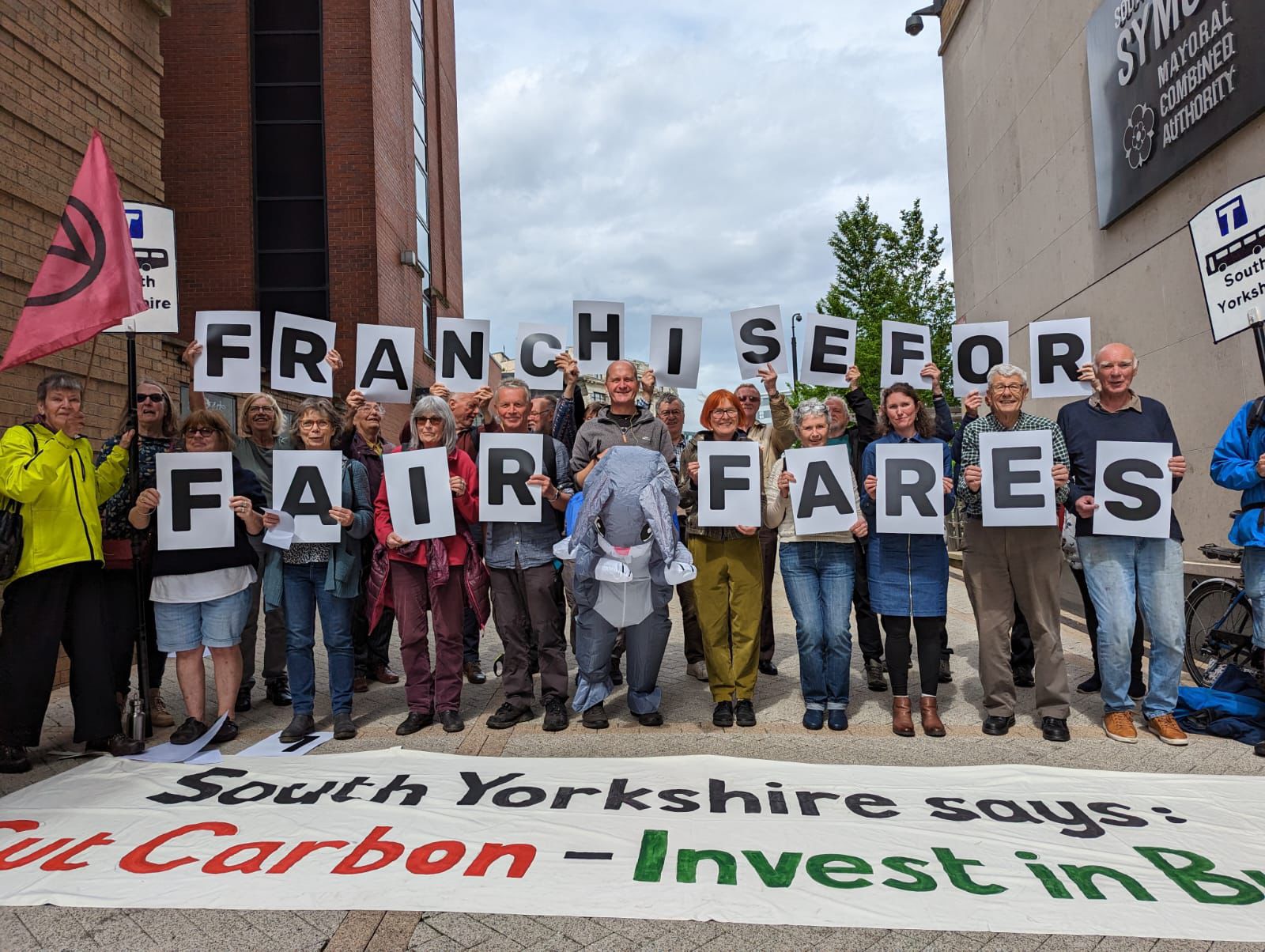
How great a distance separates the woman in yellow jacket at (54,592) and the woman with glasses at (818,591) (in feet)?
12.5

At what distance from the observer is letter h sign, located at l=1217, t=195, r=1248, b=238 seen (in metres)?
4.89

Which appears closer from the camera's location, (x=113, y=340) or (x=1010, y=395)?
(x=1010, y=395)

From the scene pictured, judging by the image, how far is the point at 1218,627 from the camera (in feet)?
19.2

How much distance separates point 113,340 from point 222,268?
9.81 meters

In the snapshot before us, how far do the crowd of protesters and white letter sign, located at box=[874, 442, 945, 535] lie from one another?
0.29 feet

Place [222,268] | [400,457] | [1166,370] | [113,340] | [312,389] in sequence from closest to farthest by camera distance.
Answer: [400,457], [312,389], [113,340], [1166,370], [222,268]

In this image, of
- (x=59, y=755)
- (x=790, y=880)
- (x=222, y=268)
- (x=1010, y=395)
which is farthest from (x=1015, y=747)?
(x=222, y=268)

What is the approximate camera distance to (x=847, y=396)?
20.0 ft

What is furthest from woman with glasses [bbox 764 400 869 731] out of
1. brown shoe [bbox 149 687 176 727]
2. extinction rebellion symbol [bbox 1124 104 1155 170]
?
extinction rebellion symbol [bbox 1124 104 1155 170]

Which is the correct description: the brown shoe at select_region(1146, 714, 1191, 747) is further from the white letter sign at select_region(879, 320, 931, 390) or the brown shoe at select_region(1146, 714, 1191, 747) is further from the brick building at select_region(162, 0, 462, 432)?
the brick building at select_region(162, 0, 462, 432)

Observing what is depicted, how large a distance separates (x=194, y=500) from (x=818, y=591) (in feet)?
11.9

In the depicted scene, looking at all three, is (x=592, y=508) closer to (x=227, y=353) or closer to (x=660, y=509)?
(x=660, y=509)

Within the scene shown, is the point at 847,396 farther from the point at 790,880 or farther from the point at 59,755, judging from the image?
the point at 59,755

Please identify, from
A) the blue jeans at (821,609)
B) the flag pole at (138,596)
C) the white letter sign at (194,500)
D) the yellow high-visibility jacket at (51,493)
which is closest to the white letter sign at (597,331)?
the blue jeans at (821,609)
